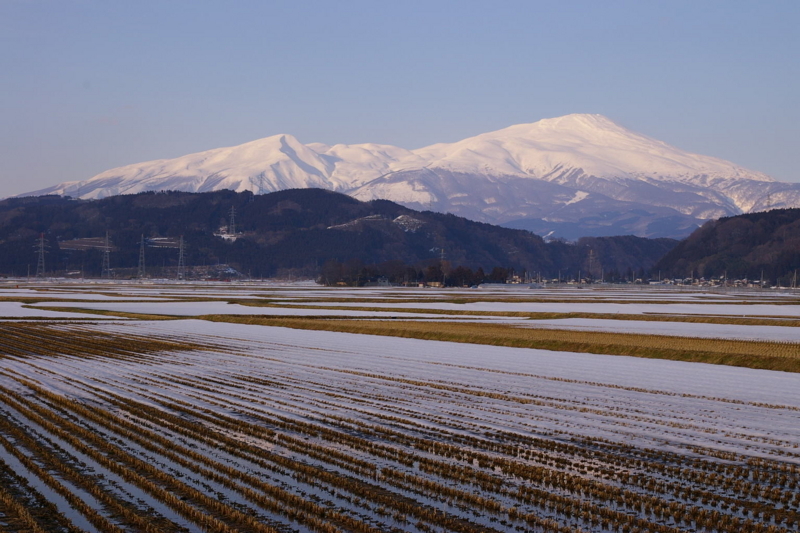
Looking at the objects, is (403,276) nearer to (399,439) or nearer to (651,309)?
(651,309)

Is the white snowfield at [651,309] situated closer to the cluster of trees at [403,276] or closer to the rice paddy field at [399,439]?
the rice paddy field at [399,439]

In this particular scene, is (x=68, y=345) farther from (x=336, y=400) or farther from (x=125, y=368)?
(x=336, y=400)

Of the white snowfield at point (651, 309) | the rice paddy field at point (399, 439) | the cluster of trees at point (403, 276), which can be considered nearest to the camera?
the rice paddy field at point (399, 439)

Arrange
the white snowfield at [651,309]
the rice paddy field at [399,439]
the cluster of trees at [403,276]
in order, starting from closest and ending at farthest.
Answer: the rice paddy field at [399,439] → the white snowfield at [651,309] → the cluster of trees at [403,276]

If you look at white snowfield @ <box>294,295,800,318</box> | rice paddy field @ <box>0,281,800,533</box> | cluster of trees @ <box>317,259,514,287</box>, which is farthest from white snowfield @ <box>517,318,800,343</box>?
cluster of trees @ <box>317,259,514,287</box>

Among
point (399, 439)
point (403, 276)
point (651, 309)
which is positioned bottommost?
point (651, 309)

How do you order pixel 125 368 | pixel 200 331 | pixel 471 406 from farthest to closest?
1. pixel 200 331
2. pixel 125 368
3. pixel 471 406

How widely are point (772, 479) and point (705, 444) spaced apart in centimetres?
249

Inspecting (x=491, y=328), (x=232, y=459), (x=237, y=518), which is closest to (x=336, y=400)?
(x=232, y=459)

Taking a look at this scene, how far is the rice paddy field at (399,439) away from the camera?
10453mm

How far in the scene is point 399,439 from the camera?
1483 cm

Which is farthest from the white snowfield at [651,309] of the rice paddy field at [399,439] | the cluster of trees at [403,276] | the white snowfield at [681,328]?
the cluster of trees at [403,276]

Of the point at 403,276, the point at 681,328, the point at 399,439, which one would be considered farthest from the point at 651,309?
the point at 403,276

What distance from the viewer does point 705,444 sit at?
14.8m
